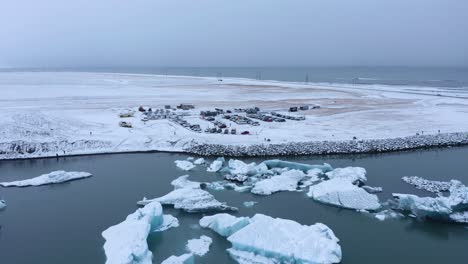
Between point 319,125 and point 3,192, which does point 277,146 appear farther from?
point 3,192

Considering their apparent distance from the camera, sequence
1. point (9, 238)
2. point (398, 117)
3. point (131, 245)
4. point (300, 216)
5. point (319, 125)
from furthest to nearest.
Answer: point (398, 117) < point (319, 125) < point (300, 216) < point (9, 238) < point (131, 245)

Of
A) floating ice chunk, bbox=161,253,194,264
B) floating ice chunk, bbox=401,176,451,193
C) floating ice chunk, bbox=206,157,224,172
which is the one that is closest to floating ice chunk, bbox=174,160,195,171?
floating ice chunk, bbox=206,157,224,172

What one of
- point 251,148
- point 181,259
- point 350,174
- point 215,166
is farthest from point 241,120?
point 181,259

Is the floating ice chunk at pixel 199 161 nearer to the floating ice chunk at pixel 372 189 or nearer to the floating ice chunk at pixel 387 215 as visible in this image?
the floating ice chunk at pixel 372 189

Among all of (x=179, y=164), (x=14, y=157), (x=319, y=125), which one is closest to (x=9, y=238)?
(x=179, y=164)

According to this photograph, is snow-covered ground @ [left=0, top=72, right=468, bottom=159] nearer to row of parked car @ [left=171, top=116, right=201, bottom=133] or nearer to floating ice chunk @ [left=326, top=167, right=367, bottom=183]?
row of parked car @ [left=171, top=116, right=201, bottom=133]

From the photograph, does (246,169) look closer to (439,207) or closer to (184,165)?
(184,165)

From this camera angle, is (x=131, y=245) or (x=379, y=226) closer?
(x=131, y=245)
